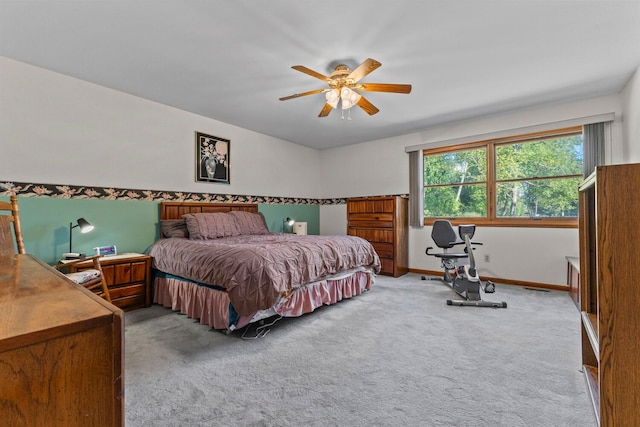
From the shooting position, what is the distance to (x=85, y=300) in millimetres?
566

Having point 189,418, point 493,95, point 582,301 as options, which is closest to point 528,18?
point 493,95

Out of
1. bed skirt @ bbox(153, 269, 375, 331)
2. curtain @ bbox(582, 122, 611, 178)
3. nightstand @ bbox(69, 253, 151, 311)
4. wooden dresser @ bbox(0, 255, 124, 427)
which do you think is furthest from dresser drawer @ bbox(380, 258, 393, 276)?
wooden dresser @ bbox(0, 255, 124, 427)

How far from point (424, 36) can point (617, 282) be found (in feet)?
7.01

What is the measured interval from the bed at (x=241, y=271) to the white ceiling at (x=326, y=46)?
166 centimetres

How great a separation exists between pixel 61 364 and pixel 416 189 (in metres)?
4.86

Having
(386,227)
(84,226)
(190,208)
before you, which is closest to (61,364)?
(84,226)

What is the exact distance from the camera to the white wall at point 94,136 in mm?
2713

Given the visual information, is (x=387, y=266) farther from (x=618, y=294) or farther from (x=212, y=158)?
(x=618, y=294)

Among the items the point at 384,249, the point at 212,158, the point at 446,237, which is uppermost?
the point at 212,158

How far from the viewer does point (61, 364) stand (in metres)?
0.45

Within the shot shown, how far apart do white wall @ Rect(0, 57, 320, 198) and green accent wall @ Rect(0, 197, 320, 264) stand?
230mm

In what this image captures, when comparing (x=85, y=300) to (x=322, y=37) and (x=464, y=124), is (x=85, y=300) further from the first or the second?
(x=464, y=124)

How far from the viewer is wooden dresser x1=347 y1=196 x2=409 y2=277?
4.59 m

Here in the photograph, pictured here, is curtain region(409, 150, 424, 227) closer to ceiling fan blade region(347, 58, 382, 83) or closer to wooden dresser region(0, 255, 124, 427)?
ceiling fan blade region(347, 58, 382, 83)
